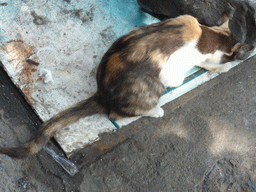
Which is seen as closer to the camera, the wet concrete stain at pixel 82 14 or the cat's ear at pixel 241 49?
the cat's ear at pixel 241 49

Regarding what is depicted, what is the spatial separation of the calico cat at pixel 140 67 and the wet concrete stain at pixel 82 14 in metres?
0.97

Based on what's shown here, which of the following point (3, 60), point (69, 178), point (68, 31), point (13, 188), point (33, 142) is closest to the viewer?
point (33, 142)

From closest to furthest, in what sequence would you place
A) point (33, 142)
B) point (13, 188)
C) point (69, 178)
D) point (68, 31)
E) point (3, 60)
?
point (33, 142) → point (13, 188) → point (69, 178) → point (3, 60) → point (68, 31)

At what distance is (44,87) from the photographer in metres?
2.19

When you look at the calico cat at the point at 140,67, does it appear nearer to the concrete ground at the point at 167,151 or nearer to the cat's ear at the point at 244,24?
the cat's ear at the point at 244,24

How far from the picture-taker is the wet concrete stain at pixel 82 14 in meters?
2.54

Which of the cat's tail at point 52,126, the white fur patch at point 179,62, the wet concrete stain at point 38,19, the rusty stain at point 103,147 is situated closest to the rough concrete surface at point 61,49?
the wet concrete stain at point 38,19

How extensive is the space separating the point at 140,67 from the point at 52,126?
0.86 metres

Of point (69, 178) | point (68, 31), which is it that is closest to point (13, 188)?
point (69, 178)

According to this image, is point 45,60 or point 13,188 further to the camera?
point 45,60

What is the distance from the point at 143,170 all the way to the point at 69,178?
0.71 metres

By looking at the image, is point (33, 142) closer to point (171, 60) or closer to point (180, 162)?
point (171, 60)

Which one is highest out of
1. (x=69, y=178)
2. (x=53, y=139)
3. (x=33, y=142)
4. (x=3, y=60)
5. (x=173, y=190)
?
(x=3, y=60)

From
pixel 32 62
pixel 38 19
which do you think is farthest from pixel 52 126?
pixel 38 19
